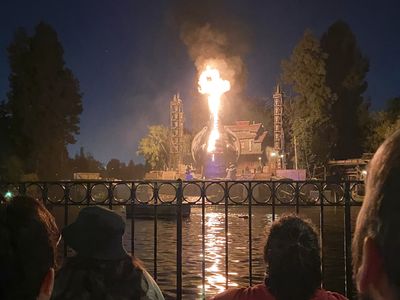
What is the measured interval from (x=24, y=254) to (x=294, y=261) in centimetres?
166

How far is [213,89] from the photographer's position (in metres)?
52.3

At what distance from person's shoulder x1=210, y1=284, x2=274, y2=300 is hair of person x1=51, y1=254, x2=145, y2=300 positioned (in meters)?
0.74

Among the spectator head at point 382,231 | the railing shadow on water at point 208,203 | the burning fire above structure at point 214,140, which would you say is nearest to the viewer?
the spectator head at point 382,231

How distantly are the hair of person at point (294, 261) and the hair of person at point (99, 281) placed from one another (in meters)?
0.86

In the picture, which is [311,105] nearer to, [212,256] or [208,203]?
[212,256]

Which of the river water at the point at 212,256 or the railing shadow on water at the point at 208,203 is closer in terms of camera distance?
the railing shadow on water at the point at 208,203

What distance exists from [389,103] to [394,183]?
2098 inches

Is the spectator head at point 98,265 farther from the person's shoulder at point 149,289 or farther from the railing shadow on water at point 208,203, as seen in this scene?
the railing shadow on water at point 208,203

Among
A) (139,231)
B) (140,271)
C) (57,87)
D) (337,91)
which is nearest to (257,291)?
(140,271)

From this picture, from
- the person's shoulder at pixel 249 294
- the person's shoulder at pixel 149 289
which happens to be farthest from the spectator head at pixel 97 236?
the person's shoulder at pixel 249 294

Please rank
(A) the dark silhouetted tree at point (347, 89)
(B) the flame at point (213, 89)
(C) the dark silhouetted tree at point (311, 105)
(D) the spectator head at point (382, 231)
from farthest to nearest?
1. (B) the flame at point (213, 89)
2. (A) the dark silhouetted tree at point (347, 89)
3. (C) the dark silhouetted tree at point (311, 105)
4. (D) the spectator head at point (382, 231)

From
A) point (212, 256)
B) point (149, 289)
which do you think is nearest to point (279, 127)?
point (212, 256)

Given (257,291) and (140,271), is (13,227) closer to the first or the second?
(140,271)

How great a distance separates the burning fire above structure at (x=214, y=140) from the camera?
51500mm
